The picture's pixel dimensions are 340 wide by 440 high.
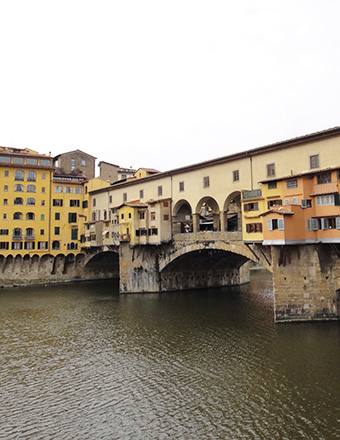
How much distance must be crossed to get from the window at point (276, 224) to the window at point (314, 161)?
6102 mm

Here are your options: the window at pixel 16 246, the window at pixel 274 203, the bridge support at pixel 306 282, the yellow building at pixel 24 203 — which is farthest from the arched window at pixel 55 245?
the bridge support at pixel 306 282

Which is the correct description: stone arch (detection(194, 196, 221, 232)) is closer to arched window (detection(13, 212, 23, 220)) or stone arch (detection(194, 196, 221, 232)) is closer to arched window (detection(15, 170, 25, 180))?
arched window (detection(13, 212, 23, 220))

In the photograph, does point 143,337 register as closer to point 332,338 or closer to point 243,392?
point 243,392

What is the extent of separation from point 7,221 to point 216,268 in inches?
1434

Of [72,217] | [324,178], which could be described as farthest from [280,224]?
[72,217]

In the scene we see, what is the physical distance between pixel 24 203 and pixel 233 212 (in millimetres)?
36903

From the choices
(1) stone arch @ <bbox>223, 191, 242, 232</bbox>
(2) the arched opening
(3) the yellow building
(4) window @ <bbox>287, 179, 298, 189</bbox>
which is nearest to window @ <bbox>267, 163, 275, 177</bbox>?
(4) window @ <bbox>287, 179, 298, 189</bbox>

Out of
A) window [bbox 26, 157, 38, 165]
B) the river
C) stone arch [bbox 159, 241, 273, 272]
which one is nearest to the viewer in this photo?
the river

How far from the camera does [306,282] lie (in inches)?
1176

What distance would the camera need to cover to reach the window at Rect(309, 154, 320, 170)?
31.4 meters

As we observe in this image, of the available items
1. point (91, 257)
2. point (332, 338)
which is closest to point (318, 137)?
point (332, 338)

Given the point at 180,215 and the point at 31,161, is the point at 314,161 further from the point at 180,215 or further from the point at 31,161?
the point at 31,161

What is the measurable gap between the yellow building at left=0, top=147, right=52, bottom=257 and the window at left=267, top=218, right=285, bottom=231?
152ft

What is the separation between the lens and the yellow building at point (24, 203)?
205ft
